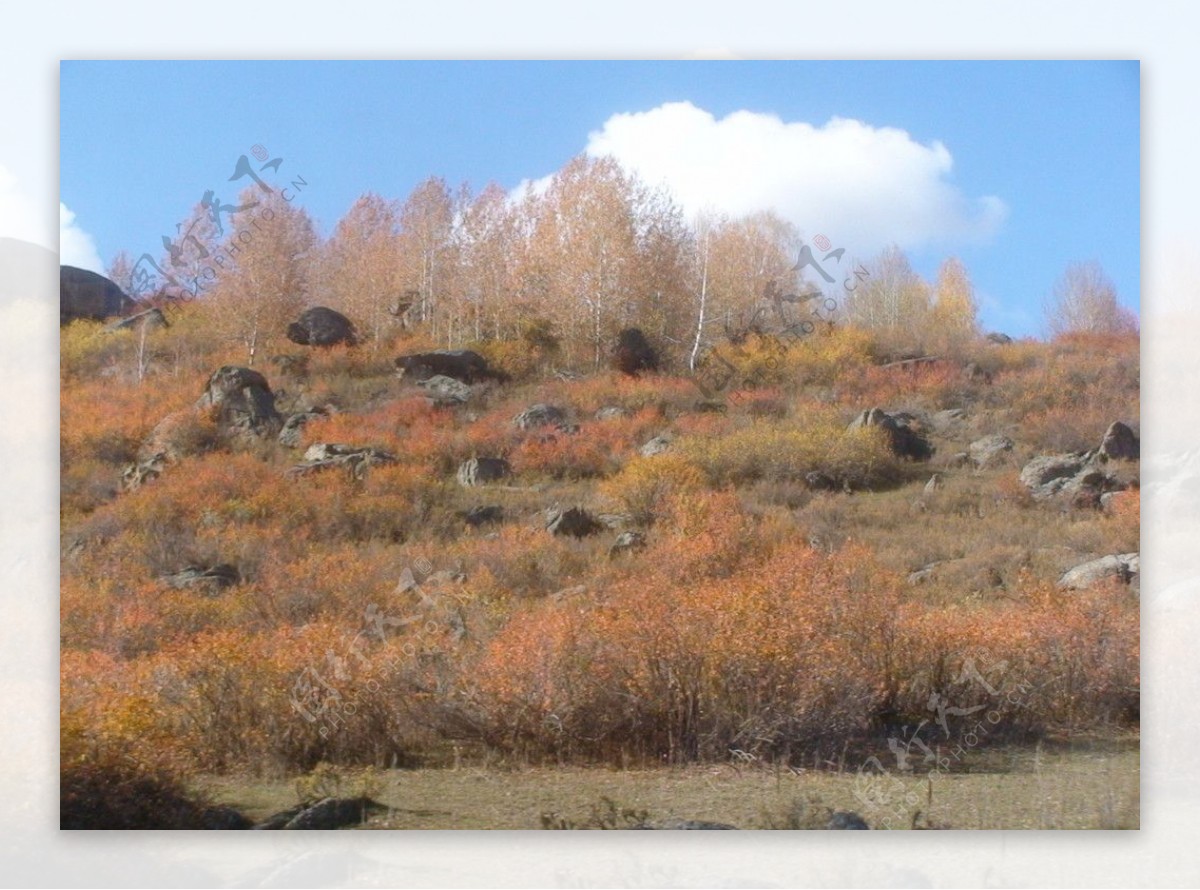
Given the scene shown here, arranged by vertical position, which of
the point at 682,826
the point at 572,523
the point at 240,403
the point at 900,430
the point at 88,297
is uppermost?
the point at 88,297

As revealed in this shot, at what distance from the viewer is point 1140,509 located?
20.1 ft

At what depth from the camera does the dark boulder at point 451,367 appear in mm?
6375

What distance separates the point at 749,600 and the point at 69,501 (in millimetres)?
3262

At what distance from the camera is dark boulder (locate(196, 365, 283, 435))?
6246 millimetres

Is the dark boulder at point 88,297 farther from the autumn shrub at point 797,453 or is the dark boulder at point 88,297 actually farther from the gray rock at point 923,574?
the gray rock at point 923,574

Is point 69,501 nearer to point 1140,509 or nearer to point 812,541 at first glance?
point 812,541

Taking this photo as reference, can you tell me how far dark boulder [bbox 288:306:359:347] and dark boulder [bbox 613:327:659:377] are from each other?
4.31 feet

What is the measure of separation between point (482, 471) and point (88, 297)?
80.6 inches

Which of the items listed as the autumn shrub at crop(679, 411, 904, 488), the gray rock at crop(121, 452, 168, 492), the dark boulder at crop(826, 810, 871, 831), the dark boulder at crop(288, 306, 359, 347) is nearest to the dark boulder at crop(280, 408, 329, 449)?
the dark boulder at crop(288, 306, 359, 347)

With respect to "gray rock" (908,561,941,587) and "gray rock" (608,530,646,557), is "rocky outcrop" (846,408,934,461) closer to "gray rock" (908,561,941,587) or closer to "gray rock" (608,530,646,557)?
"gray rock" (908,561,941,587)

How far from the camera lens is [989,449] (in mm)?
6320

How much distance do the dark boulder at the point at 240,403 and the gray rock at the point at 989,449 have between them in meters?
3.44

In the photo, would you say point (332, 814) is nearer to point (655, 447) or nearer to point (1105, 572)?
point (655, 447)

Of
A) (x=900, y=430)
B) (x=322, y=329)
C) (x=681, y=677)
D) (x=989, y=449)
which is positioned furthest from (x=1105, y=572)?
(x=322, y=329)
